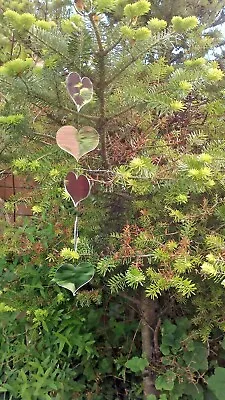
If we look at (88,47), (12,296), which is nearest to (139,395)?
(12,296)

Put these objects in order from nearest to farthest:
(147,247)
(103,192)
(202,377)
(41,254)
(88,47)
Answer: (88,47)
(147,247)
(103,192)
(202,377)
(41,254)

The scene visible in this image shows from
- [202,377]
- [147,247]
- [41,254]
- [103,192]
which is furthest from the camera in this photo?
[41,254]

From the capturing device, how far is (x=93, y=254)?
1.27 metres

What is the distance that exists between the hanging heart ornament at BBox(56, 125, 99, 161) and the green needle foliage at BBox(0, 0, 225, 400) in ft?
0.40

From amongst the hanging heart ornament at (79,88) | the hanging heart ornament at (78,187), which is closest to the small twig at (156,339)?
the hanging heart ornament at (78,187)

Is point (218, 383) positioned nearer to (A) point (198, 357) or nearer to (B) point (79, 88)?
(A) point (198, 357)

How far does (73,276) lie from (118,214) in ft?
1.20

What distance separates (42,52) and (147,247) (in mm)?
616

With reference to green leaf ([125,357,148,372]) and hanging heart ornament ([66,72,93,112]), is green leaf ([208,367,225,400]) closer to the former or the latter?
green leaf ([125,357,148,372])

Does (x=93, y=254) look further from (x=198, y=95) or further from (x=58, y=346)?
(x=198, y=95)

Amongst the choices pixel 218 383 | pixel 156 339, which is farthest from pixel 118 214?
pixel 218 383

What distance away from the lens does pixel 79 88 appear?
1036 millimetres

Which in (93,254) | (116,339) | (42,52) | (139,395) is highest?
(42,52)

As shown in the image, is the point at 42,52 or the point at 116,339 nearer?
the point at 42,52
